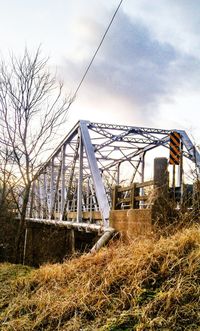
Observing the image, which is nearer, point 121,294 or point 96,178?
point 121,294

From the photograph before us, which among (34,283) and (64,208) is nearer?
(34,283)

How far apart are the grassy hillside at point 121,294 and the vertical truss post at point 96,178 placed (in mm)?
3935

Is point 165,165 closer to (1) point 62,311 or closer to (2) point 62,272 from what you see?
(2) point 62,272

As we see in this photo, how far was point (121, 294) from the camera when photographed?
13.7ft

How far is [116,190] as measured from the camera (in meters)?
9.23

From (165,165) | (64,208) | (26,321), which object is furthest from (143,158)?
(26,321)

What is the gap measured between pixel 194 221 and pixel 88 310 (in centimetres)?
237

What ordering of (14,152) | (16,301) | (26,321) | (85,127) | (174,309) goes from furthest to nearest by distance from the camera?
(14,152) < (85,127) < (16,301) < (26,321) < (174,309)

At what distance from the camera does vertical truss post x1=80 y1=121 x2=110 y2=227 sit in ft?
31.3

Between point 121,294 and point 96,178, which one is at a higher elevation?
point 96,178

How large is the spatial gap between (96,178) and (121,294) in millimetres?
6641

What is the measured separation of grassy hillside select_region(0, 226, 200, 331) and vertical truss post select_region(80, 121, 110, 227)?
12.9ft

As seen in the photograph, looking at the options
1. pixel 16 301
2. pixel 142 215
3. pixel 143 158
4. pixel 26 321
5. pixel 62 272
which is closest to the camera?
pixel 26 321

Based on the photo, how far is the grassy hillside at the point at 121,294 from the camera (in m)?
3.67
